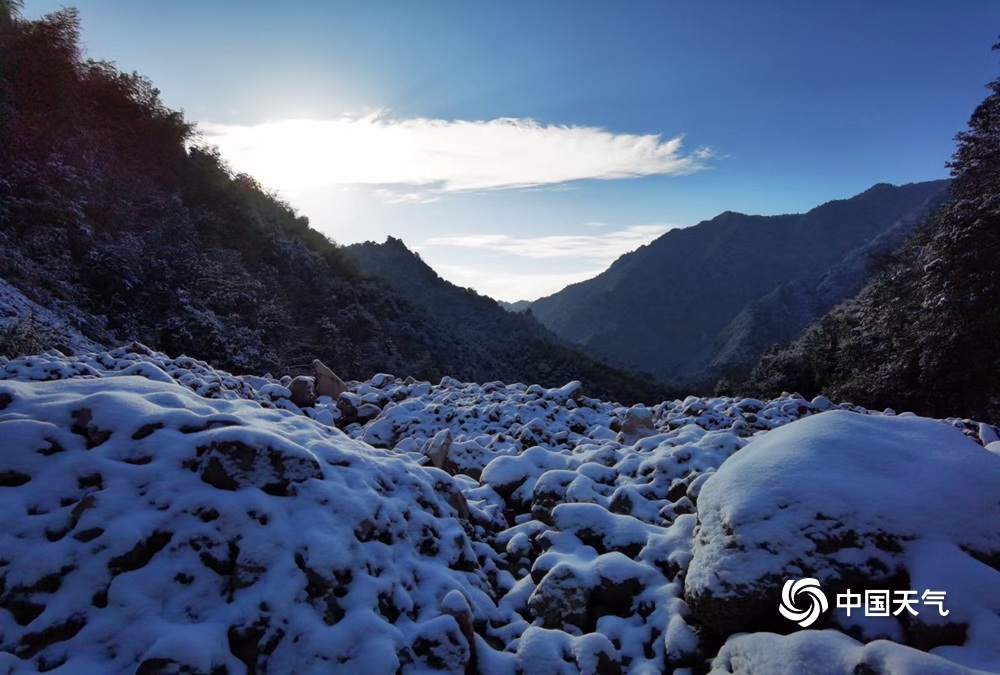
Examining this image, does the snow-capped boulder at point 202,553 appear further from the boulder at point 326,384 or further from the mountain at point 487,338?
the mountain at point 487,338

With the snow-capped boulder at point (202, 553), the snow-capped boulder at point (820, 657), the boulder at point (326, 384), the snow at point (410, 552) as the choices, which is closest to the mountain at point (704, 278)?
the boulder at point (326, 384)

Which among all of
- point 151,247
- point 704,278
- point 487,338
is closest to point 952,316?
point 151,247

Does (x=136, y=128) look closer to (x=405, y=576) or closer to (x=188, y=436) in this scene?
(x=188, y=436)

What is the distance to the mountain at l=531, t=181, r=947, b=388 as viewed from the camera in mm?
102938

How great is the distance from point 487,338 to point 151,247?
2577 cm

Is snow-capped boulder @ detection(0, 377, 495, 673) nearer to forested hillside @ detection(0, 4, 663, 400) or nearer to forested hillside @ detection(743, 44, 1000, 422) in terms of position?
forested hillside @ detection(0, 4, 663, 400)

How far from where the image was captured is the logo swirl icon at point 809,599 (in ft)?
9.39

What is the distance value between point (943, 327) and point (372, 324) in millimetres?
22393

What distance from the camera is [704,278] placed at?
12481cm

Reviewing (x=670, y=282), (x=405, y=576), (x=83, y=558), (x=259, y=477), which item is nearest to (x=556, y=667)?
(x=405, y=576)

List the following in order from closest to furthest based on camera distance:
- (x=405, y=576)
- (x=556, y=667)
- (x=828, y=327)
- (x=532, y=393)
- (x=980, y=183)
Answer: (x=556, y=667)
(x=405, y=576)
(x=532, y=393)
(x=980, y=183)
(x=828, y=327)

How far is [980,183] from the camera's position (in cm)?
1324
